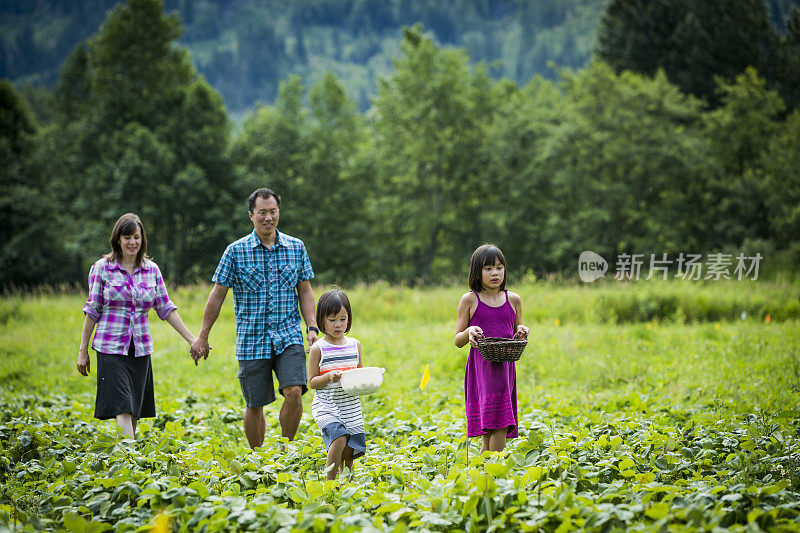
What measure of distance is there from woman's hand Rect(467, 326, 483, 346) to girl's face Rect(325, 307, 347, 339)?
0.93 m

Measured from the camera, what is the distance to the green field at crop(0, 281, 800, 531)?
3734mm

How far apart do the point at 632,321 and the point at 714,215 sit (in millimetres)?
19996

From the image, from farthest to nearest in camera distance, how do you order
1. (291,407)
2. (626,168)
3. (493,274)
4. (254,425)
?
1. (626,168)
2. (254,425)
3. (291,407)
4. (493,274)

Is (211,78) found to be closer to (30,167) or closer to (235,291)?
(30,167)

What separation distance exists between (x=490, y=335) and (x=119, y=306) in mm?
3384

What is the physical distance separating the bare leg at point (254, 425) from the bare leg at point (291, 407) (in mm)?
220

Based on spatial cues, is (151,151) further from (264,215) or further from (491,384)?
(491,384)

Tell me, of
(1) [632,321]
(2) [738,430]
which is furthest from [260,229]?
(1) [632,321]

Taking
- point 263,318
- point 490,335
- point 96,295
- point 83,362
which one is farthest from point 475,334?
point 83,362

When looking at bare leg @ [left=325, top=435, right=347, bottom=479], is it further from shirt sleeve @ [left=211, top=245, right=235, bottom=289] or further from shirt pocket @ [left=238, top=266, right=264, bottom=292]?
shirt sleeve @ [left=211, top=245, right=235, bottom=289]

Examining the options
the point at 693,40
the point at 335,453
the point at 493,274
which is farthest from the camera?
the point at 693,40

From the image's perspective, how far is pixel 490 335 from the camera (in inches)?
210

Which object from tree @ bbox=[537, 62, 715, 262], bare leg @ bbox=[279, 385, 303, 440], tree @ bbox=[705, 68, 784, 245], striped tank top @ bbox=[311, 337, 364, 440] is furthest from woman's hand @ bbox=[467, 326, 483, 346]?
tree @ bbox=[705, 68, 784, 245]

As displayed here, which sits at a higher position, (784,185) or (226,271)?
(784,185)
